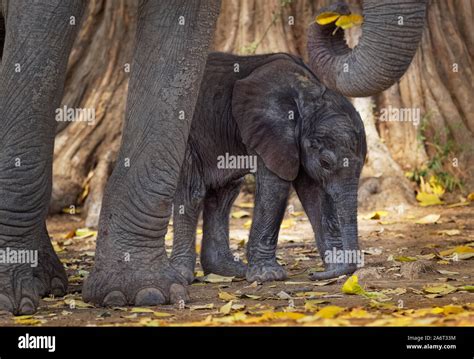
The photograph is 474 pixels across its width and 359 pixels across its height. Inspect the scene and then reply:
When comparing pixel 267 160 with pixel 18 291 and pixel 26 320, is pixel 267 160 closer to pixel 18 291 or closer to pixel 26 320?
pixel 18 291

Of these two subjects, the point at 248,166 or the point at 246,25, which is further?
the point at 246,25

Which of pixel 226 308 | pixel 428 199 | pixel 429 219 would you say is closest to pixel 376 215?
pixel 429 219

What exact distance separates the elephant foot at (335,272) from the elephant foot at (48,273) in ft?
5.34

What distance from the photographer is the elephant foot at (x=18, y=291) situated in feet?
20.4

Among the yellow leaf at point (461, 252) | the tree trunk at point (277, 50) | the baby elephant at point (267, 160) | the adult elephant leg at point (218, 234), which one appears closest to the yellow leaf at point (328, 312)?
the baby elephant at point (267, 160)

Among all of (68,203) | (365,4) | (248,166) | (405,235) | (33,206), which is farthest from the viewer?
(68,203)

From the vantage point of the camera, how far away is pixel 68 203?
12898 millimetres

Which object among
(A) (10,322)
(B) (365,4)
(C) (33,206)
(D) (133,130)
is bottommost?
(A) (10,322)

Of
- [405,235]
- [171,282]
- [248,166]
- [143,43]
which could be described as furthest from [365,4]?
[405,235]

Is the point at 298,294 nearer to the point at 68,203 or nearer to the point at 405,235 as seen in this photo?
the point at 405,235

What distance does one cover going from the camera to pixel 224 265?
27.1 ft

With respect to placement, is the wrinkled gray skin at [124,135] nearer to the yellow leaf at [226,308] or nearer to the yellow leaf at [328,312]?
the yellow leaf at [226,308]

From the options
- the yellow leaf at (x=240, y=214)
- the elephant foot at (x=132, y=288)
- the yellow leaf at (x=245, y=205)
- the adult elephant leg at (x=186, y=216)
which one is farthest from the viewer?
the yellow leaf at (x=245, y=205)

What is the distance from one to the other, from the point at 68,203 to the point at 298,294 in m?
6.42
